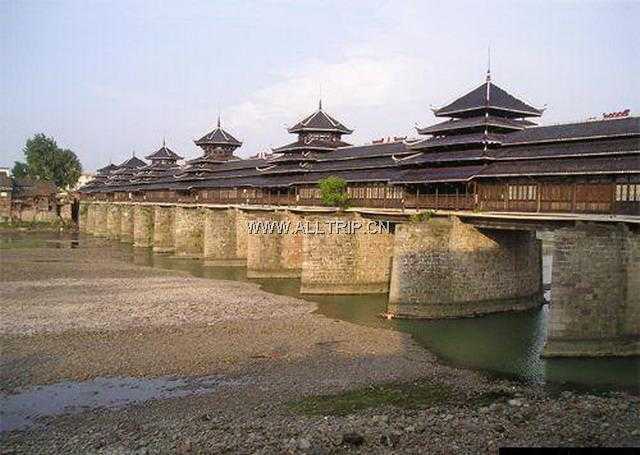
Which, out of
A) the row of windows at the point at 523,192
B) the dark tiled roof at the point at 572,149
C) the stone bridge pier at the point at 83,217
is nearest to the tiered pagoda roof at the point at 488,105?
the dark tiled roof at the point at 572,149

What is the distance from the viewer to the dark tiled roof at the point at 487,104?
3262 cm

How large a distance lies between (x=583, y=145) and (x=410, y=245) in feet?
30.5

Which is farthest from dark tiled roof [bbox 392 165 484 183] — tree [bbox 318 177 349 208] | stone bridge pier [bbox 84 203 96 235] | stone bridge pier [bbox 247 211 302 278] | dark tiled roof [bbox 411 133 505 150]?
stone bridge pier [bbox 84 203 96 235]

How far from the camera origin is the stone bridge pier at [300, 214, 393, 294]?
36031 millimetres

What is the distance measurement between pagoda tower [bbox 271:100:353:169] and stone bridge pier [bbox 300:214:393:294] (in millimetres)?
15677

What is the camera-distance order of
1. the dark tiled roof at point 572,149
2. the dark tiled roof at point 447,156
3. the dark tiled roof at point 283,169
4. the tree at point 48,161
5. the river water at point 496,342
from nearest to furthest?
1. the river water at point 496,342
2. the dark tiled roof at point 572,149
3. the dark tiled roof at point 447,156
4. the dark tiled roof at point 283,169
5. the tree at point 48,161

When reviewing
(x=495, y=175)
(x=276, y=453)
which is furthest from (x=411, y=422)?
(x=495, y=175)

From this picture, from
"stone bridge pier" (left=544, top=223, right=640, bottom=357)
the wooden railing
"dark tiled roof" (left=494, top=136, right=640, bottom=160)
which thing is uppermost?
"dark tiled roof" (left=494, top=136, right=640, bottom=160)

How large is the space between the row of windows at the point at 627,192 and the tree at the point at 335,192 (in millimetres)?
20699

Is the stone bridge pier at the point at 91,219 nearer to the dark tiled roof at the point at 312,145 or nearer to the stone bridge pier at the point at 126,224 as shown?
the stone bridge pier at the point at 126,224

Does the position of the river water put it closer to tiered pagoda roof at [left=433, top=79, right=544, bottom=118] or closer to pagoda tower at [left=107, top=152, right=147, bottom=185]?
Result: tiered pagoda roof at [left=433, top=79, right=544, bottom=118]

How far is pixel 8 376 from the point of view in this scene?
19.1m

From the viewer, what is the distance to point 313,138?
52156mm

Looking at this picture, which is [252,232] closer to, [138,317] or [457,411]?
[138,317]
